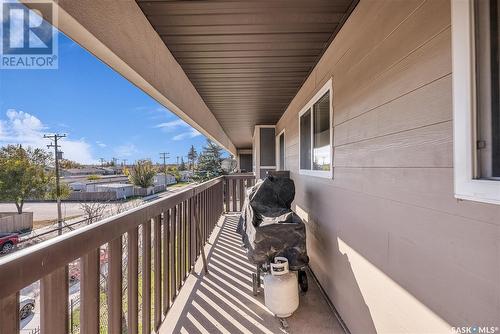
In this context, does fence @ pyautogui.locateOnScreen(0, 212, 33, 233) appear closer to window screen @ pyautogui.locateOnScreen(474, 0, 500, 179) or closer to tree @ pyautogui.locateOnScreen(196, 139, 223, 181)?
window screen @ pyautogui.locateOnScreen(474, 0, 500, 179)

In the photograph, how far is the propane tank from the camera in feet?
6.52

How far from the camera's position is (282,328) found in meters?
1.94

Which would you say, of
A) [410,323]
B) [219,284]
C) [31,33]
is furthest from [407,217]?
Answer: [31,33]

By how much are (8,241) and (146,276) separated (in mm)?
928

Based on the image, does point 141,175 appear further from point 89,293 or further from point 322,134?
point 322,134

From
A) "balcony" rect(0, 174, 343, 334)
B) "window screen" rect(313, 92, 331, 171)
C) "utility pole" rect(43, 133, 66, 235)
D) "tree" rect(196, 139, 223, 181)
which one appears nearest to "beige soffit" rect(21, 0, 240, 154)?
"utility pole" rect(43, 133, 66, 235)

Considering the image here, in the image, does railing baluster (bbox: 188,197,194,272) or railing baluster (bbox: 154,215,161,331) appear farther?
railing baluster (bbox: 188,197,194,272)

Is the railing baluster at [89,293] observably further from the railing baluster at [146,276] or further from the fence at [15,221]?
the railing baluster at [146,276]

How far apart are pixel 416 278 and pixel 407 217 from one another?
0.28m

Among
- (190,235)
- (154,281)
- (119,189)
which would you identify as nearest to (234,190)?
(190,235)

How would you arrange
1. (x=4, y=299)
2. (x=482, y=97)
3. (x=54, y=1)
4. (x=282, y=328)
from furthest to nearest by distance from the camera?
(x=282, y=328), (x=54, y=1), (x=482, y=97), (x=4, y=299)

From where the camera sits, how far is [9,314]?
2.26 ft

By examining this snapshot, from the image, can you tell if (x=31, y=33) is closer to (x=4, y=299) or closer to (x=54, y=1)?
Result: (x=54, y=1)

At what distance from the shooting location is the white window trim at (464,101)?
87 centimetres
